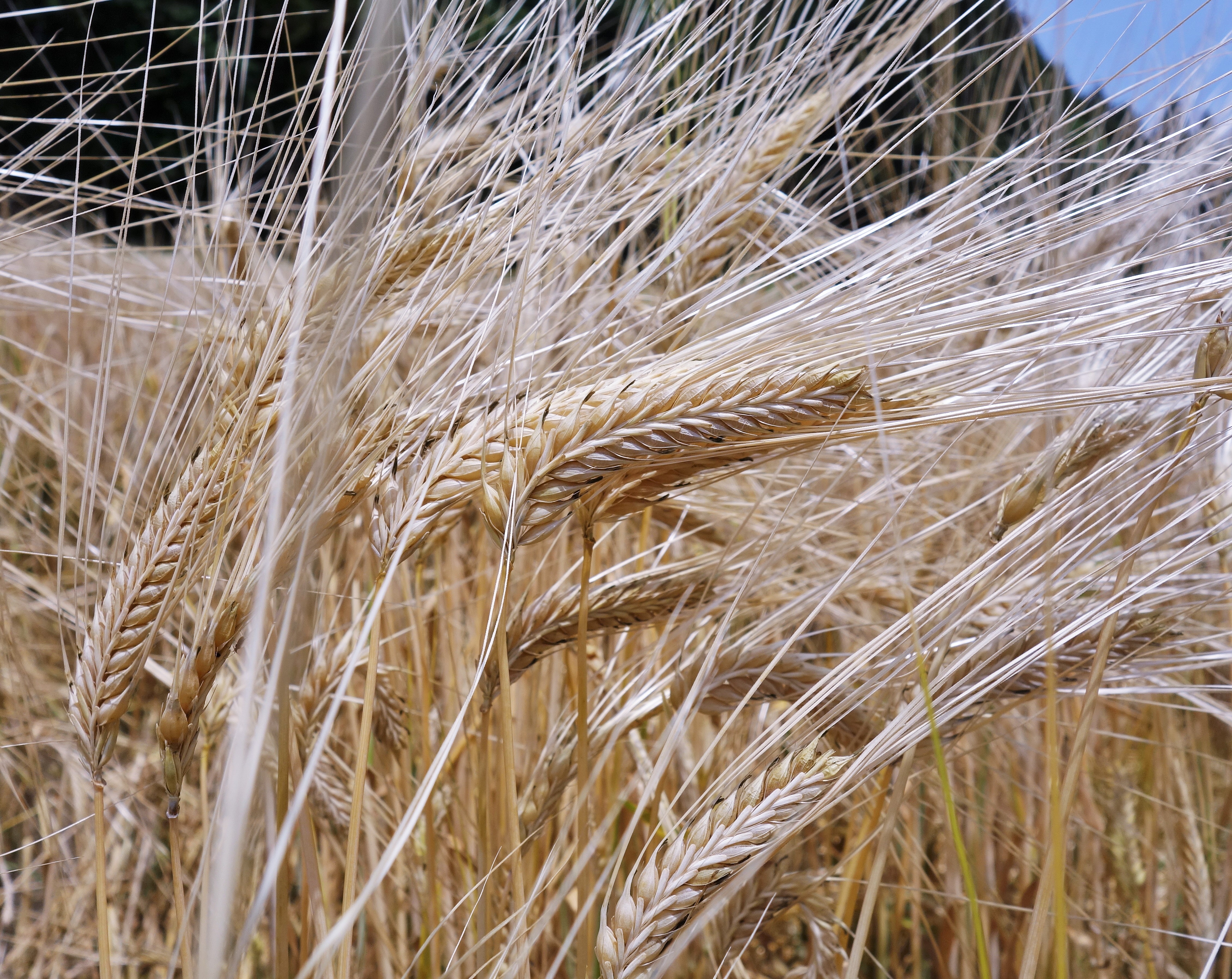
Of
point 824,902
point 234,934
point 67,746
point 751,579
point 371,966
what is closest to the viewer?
point 234,934

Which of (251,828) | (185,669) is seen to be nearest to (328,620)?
(185,669)

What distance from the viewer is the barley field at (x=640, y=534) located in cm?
38

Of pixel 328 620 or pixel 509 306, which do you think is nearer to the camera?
pixel 509 306

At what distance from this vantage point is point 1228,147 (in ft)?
1.63

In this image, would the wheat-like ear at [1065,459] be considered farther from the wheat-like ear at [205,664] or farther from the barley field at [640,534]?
the wheat-like ear at [205,664]

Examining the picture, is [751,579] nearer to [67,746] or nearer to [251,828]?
[251,828]

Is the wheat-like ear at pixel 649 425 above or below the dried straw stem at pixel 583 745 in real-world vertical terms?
above

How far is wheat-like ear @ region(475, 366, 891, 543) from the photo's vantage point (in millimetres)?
410

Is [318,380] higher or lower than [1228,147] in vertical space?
lower

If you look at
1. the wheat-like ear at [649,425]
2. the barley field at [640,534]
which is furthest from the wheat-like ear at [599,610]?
the wheat-like ear at [649,425]

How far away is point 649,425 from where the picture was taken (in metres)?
0.41

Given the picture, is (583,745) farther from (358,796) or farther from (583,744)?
(358,796)

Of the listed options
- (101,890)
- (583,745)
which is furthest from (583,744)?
(101,890)

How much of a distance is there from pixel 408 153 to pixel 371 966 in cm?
71
